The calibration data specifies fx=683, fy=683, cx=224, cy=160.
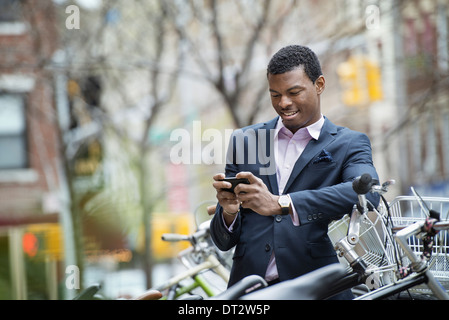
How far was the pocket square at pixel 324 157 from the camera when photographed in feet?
8.84

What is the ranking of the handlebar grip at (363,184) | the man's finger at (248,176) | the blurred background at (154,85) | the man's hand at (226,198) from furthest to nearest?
the blurred background at (154,85) → the man's hand at (226,198) → the man's finger at (248,176) → the handlebar grip at (363,184)

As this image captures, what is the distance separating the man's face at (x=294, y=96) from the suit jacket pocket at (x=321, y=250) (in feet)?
1.57

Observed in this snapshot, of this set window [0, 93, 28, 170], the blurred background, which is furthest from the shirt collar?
window [0, 93, 28, 170]

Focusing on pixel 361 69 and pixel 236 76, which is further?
pixel 361 69

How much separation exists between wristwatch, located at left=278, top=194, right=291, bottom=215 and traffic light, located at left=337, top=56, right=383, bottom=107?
26.7 ft

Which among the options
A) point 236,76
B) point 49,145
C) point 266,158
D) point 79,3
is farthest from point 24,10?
point 266,158

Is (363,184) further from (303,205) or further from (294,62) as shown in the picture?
(294,62)

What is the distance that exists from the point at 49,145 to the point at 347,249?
16.0 meters

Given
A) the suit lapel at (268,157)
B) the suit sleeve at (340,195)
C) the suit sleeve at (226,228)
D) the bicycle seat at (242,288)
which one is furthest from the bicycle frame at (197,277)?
the bicycle seat at (242,288)

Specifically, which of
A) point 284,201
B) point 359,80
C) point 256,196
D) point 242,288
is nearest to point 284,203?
point 284,201

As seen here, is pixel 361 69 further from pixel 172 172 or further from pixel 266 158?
pixel 172 172

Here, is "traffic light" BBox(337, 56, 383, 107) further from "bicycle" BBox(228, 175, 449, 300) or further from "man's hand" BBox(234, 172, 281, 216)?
"man's hand" BBox(234, 172, 281, 216)

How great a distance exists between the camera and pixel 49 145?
17.8 metres

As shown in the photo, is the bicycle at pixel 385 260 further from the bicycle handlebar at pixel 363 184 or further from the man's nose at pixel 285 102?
the man's nose at pixel 285 102
